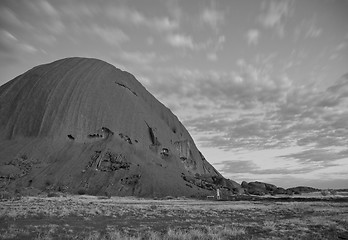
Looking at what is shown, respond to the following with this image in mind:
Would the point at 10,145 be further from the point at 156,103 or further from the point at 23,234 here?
the point at 23,234

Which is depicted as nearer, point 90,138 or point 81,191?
point 81,191

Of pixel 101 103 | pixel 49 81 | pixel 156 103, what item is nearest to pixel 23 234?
pixel 101 103

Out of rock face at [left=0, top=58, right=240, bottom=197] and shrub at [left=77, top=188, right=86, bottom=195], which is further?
rock face at [left=0, top=58, right=240, bottom=197]

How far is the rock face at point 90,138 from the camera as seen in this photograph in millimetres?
95188

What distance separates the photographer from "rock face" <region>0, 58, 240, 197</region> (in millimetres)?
95188

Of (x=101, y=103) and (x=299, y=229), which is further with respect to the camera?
(x=101, y=103)

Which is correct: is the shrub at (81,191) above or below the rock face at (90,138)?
below

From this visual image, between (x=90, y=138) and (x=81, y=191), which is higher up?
(x=90, y=138)

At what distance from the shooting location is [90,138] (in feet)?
380

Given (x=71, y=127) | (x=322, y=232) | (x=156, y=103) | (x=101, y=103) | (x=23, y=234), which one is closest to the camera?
(x=23, y=234)

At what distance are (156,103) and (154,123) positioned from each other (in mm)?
24698

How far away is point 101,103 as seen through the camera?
12625 cm

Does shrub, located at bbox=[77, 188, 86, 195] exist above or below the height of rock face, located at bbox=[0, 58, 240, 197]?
below

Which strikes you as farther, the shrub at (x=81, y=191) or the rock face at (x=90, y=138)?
the rock face at (x=90, y=138)
